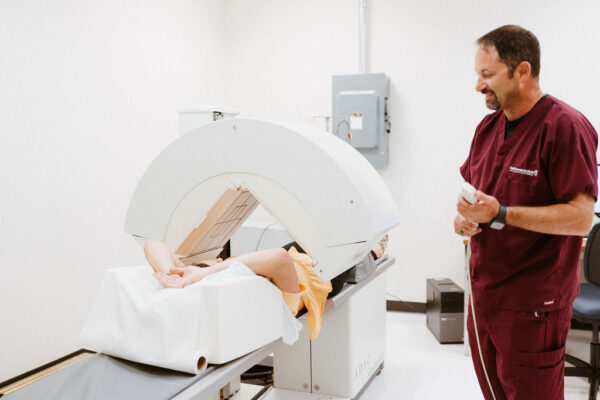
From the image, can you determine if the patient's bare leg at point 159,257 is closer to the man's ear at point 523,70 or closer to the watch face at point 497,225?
the watch face at point 497,225

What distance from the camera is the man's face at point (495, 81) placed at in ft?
4.82

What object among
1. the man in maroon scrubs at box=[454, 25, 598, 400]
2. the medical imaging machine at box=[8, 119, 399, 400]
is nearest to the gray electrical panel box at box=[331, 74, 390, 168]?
the medical imaging machine at box=[8, 119, 399, 400]

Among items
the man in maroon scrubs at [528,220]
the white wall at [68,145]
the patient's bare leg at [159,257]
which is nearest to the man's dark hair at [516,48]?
the man in maroon scrubs at [528,220]

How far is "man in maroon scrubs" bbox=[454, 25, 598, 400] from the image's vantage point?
54.2 inches

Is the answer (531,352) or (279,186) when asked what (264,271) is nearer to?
(279,186)

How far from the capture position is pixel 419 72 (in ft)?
12.5

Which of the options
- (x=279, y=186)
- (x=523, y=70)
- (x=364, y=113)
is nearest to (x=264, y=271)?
(x=279, y=186)

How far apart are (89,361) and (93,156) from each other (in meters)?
2.00

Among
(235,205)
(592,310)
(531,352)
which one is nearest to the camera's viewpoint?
(531,352)

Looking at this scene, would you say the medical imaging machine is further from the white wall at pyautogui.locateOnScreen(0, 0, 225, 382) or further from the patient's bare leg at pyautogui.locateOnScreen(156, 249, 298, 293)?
the white wall at pyautogui.locateOnScreen(0, 0, 225, 382)

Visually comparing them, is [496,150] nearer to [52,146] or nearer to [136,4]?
[52,146]

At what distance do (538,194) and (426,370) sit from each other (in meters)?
1.74

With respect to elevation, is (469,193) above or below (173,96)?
below

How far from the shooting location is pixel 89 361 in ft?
4.38
